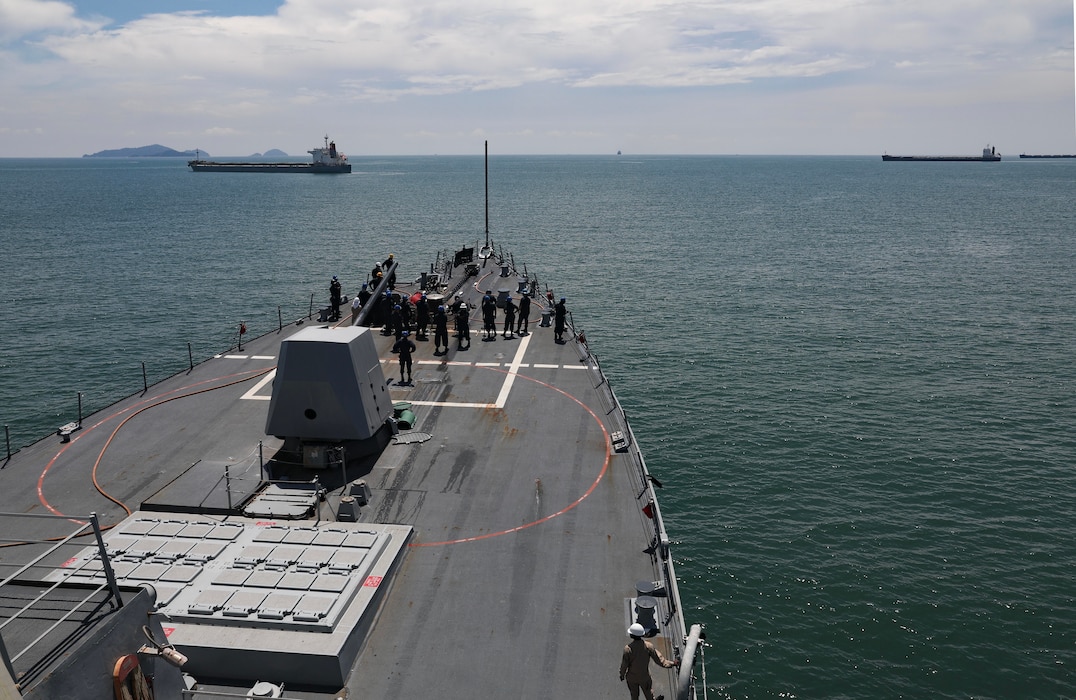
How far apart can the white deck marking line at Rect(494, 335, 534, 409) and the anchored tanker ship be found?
0.56 feet

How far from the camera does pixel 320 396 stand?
56.1 feet

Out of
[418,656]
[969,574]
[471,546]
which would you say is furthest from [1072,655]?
[418,656]

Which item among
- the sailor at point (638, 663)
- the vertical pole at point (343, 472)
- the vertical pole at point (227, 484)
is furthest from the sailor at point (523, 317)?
the sailor at point (638, 663)

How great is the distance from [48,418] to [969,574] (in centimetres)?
3884

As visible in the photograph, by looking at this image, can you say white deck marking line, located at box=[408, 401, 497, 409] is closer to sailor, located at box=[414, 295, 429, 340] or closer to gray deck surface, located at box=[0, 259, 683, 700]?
gray deck surface, located at box=[0, 259, 683, 700]

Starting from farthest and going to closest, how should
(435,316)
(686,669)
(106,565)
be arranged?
(435,316)
(106,565)
(686,669)

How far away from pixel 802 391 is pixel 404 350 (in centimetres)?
2211

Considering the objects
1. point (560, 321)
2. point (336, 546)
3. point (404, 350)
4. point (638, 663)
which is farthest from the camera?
point (560, 321)

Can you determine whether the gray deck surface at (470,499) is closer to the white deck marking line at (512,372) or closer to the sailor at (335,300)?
the white deck marking line at (512,372)

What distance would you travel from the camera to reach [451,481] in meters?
17.1

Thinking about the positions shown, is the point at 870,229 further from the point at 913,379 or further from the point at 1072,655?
the point at 1072,655

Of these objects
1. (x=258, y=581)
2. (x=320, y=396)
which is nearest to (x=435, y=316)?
(x=320, y=396)

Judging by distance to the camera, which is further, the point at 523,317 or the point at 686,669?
the point at 523,317

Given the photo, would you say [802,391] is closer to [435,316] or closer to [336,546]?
[435,316]
